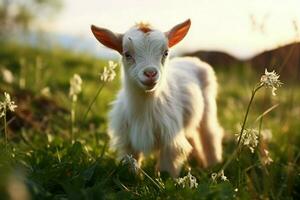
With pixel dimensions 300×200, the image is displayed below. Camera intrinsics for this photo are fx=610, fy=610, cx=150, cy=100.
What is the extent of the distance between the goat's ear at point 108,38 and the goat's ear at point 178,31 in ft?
1.38

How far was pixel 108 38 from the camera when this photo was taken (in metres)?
4.96

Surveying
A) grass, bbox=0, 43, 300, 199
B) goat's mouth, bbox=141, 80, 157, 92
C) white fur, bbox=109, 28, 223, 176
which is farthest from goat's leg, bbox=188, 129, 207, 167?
goat's mouth, bbox=141, 80, 157, 92

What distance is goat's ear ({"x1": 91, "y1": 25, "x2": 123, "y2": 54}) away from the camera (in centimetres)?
491

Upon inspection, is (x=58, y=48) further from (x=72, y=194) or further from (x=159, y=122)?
(x=72, y=194)

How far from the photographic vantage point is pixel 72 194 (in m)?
3.26

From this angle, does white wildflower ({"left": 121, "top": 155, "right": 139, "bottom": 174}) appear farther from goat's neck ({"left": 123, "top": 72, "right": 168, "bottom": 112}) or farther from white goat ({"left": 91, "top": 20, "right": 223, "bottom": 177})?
goat's neck ({"left": 123, "top": 72, "right": 168, "bottom": 112})

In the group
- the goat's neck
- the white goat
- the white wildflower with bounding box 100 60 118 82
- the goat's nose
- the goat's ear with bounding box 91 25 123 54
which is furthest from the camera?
the goat's neck

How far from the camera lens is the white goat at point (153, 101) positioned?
4.77 meters

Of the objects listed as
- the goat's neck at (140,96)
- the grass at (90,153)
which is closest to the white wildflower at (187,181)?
the grass at (90,153)

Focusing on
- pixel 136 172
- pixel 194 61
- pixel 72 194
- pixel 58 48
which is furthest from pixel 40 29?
pixel 72 194

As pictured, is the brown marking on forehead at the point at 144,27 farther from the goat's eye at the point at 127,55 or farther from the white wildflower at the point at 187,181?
the white wildflower at the point at 187,181

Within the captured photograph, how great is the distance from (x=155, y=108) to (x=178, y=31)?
674 mm

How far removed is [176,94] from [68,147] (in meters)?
→ 1.17

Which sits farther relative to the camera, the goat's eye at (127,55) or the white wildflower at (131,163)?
the goat's eye at (127,55)
